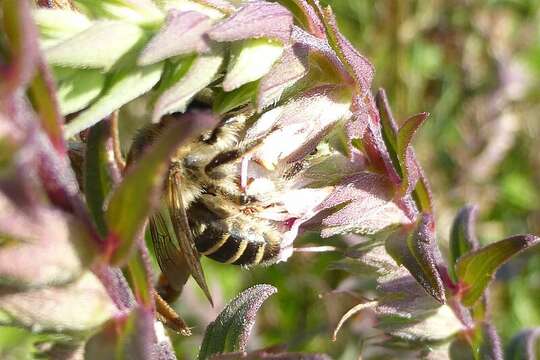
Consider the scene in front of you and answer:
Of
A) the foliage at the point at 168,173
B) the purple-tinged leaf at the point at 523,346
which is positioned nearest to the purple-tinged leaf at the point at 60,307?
the foliage at the point at 168,173

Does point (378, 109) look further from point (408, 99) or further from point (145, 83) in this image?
point (408, 99)

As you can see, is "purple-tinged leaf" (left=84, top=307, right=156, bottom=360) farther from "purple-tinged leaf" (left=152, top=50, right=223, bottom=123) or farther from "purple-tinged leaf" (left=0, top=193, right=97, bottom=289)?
"purple-tinged leaf" (left=152, top=50, right=223, bottom=123)

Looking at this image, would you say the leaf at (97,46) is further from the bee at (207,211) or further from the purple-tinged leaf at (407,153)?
the purple-tinged leaf at (407,153)

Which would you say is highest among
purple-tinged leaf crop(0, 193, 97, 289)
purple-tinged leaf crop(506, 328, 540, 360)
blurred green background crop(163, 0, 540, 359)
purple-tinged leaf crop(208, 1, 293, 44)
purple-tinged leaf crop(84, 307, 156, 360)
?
blurred green background crop(163, 0, 540, 359)

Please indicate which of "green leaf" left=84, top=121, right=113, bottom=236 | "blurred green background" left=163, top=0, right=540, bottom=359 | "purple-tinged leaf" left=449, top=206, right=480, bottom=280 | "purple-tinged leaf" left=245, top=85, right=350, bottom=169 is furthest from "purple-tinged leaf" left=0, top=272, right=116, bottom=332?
"blurred green background" left=163, top=0, right=540, bottom=359

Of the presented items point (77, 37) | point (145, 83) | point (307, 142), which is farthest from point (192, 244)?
point (77, 37)
